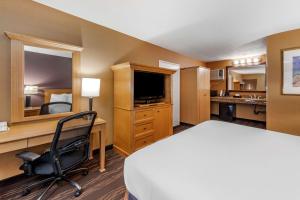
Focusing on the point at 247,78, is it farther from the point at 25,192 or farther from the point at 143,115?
the point at 25,192

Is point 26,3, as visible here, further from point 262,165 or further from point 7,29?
point 262,165

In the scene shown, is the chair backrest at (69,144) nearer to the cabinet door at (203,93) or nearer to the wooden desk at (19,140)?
the wooden desk at (19,140)

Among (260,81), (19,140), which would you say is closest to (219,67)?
(260,81)

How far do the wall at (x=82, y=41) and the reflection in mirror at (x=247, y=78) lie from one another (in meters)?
3.53

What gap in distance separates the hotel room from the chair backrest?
12 millimetres

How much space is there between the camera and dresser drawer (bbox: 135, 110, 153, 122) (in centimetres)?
260

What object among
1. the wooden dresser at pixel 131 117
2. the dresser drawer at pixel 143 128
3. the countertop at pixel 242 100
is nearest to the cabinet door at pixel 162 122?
the wooden dresser at pixel 131 117

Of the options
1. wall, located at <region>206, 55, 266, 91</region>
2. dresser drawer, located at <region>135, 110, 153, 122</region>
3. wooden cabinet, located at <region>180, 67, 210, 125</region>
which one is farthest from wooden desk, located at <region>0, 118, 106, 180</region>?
wall, located at <region>206, 55, 266, 91</region>

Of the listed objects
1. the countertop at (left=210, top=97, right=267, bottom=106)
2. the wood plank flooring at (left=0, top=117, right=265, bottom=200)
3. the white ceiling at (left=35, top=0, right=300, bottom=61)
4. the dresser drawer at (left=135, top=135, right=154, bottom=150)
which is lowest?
the wood plank flooring at (left=0, top=117, right=265, bottom=200)

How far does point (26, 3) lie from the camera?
6.36 feet

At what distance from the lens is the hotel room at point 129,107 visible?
1011 mm

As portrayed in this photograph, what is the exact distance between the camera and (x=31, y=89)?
201cm

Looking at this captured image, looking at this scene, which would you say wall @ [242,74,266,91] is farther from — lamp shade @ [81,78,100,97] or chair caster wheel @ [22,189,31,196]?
chair caster wheel @ [22,189,31,196]

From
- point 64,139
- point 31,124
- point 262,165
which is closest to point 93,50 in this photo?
point 31,124
